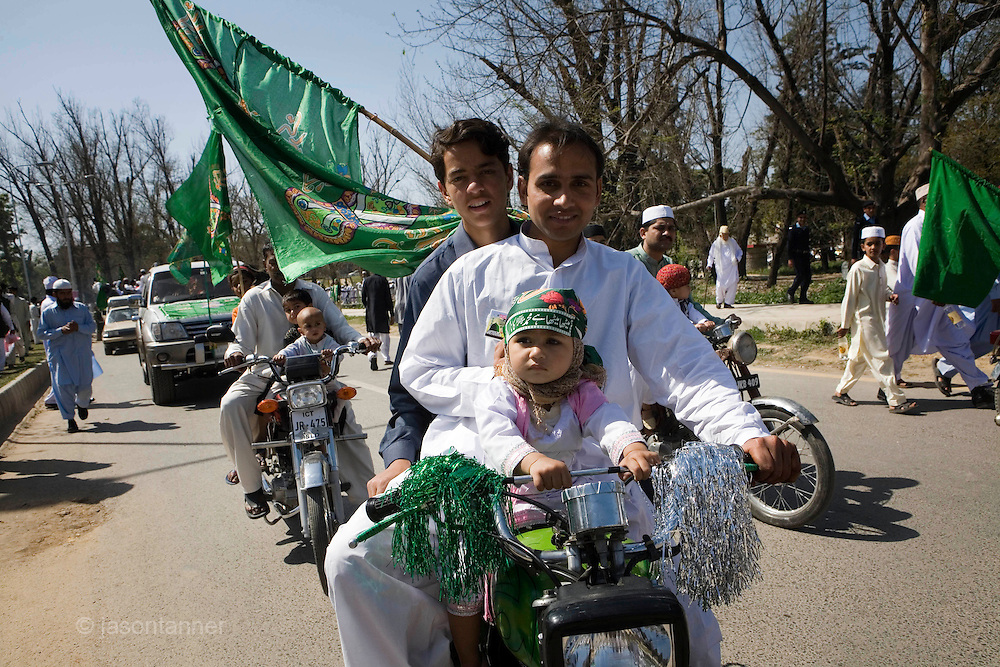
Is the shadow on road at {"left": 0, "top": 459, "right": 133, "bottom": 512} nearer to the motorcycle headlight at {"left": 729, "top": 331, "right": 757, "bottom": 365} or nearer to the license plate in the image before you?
the license plate

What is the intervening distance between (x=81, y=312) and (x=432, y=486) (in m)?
10.5

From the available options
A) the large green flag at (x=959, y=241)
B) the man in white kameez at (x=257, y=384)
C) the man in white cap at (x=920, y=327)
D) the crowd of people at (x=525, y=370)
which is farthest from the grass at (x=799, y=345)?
the crowd of people at (x=525, y=370)

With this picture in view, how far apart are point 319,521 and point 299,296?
1.87 metres

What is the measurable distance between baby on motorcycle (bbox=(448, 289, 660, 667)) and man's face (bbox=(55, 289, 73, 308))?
32.5 ft

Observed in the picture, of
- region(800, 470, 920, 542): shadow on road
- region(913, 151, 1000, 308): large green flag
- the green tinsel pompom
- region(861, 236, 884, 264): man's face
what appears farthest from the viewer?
region(861, 236, 884, 264): man's face

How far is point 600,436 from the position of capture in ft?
6.52

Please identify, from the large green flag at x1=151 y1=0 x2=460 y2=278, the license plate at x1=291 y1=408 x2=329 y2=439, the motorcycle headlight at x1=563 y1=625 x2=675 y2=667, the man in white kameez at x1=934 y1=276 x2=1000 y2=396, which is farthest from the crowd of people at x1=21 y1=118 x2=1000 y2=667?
the man in white kameez at x1=934 y1=276 x2=1000 y2=396

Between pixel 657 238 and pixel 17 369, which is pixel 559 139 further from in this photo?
pixel 17 369

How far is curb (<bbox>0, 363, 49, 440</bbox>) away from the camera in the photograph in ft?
34.7

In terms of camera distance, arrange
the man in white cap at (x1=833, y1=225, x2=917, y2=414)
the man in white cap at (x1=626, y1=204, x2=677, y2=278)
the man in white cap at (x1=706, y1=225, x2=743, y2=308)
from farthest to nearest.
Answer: the man in white cap at (x1=706, y1=225, x2=743, y2=308)
the man in white cap at (x1=833, y1=225, x2=917, y2=414)
the man in white cap at (x1=626, y1=204, x2=677, y2=278)

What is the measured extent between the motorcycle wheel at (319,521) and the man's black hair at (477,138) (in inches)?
76.8

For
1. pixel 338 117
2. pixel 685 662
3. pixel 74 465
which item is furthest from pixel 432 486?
pixel 74 465

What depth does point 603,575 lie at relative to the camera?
5.08ft

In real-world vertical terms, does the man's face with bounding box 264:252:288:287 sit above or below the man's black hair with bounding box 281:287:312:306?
above
